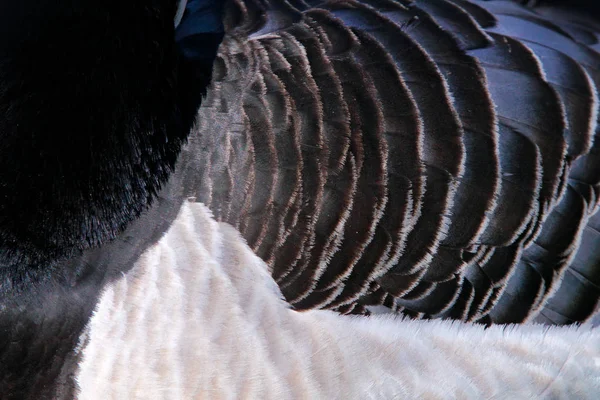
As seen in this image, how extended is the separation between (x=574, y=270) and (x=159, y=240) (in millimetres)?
1449

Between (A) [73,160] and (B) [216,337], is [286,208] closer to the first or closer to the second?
(B) [216,337]

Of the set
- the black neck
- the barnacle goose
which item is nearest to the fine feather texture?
the barnacle goose

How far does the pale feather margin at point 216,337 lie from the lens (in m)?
2.36

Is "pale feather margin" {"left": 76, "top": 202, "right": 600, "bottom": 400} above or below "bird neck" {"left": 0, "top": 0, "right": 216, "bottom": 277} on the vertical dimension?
below

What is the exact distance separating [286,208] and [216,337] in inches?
18.4

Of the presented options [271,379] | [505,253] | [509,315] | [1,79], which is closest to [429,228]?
[505,253]

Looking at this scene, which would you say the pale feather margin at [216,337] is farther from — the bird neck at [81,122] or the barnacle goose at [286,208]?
the bird neck at [81,122]

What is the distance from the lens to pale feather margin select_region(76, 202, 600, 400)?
7.75 ft

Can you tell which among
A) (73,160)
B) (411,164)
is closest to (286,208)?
(411,164)

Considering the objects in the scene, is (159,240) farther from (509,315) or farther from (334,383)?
(509,315)

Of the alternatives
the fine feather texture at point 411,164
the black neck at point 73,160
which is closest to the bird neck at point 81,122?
the black neck at point 73,160

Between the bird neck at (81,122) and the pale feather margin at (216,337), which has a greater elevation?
the bird neck at (81,122)

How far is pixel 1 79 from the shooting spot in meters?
2.21

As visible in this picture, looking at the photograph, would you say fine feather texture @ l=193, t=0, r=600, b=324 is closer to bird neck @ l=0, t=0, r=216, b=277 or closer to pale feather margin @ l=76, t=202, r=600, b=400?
pale feather margin @ l=76, t=202, r=600, b=400
